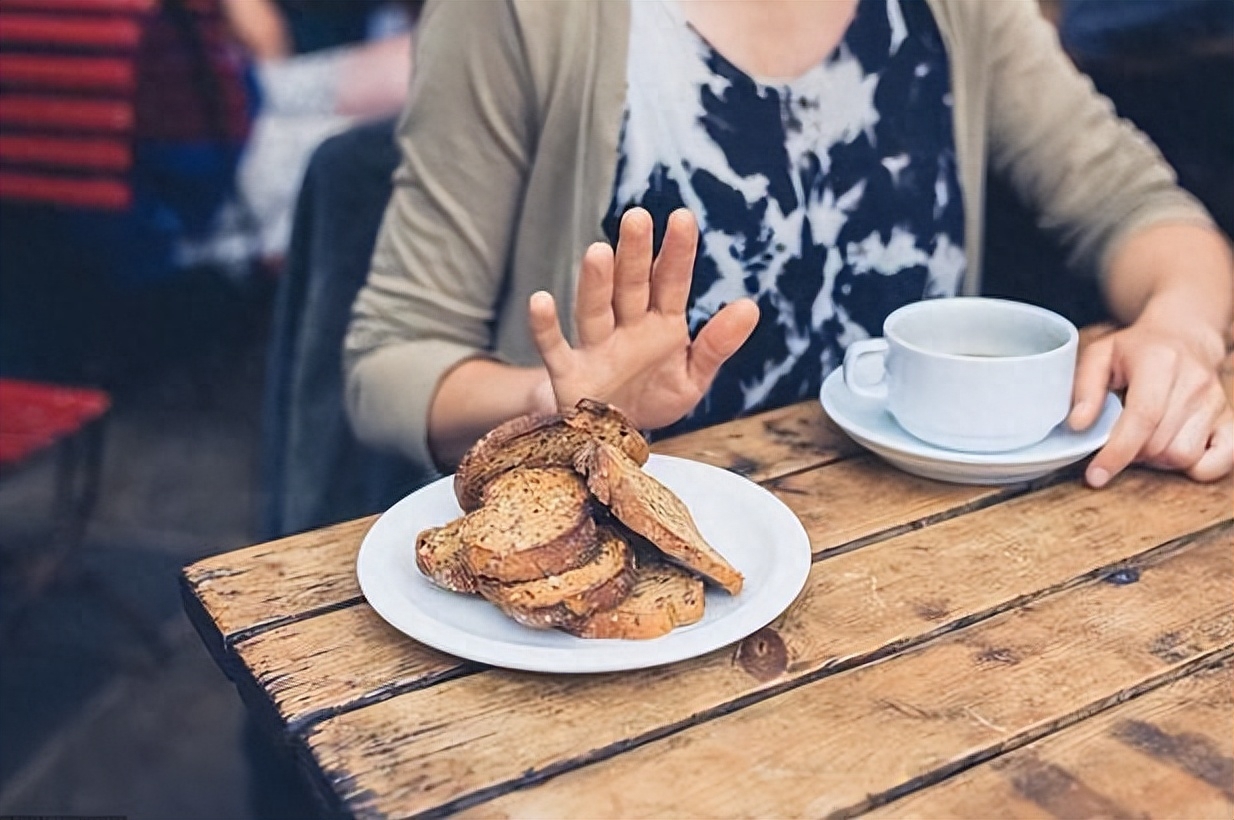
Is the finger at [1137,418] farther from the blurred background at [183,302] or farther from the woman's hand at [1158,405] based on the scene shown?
the blurred background at [183,302]

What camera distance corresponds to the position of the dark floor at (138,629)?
2.11 meters

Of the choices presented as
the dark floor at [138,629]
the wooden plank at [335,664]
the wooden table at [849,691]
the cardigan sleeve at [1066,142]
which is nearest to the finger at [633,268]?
the wooden table at [849,691]

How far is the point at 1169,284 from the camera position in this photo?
4.45 feet

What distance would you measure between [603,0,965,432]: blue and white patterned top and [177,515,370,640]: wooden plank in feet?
1.73

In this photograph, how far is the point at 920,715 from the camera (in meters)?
0.79

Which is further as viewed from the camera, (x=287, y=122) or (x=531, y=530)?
(x=287, y=122)

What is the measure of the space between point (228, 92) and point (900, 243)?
6.36ft

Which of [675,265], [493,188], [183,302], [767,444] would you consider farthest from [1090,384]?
[183,302]

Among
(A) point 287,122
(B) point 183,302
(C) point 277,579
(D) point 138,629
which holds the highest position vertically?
(C) point 277,579

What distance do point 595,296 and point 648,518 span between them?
232 millimetres

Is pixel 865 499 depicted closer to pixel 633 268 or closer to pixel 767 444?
pixel 767 444

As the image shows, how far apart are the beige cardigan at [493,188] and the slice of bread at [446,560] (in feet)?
1.32

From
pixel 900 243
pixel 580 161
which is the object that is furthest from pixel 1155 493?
pixel 580 161

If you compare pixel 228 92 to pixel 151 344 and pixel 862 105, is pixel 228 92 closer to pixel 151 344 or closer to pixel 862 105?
pixel 151 344
